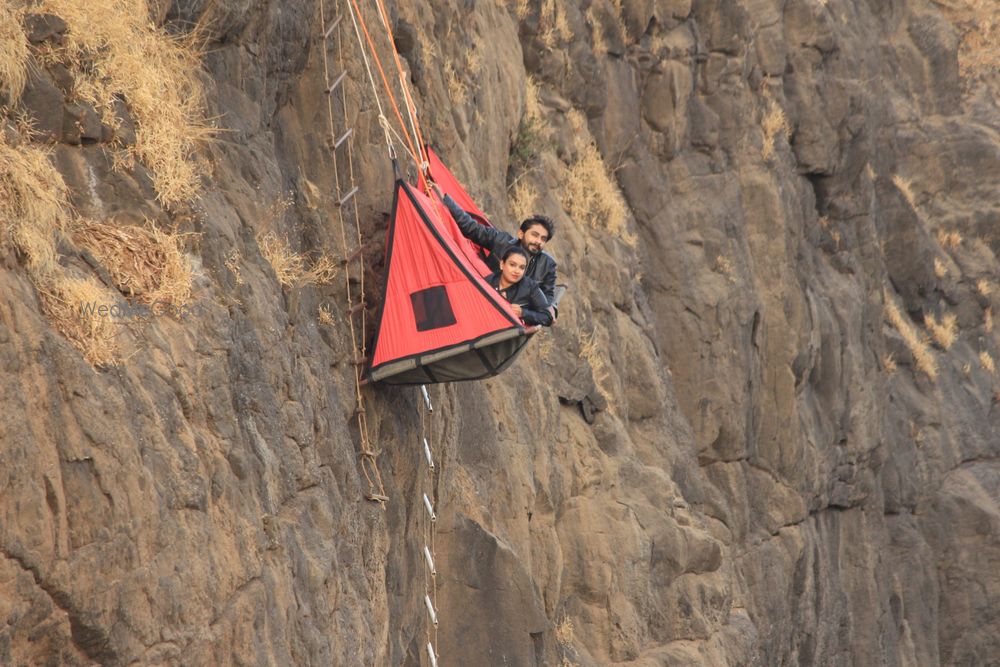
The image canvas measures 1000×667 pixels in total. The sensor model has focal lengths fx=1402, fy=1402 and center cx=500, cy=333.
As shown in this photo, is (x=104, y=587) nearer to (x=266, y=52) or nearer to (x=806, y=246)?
(x=266, y=52)

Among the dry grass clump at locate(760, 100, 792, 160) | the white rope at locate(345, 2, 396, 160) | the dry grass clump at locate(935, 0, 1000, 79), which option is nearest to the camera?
the white rope at locate(345, 2, 396, 160)

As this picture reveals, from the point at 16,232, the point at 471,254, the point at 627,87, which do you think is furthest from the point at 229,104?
the point at 627,87

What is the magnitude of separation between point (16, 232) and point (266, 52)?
362cm

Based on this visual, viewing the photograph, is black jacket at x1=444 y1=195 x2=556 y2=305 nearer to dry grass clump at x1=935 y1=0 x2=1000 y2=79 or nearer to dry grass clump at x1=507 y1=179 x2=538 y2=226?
dry grass clump at x1=507 y1=179 x2=538 y2=226

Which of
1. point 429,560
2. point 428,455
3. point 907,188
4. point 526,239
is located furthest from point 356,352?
point 907,188

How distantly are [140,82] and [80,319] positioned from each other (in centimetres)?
202

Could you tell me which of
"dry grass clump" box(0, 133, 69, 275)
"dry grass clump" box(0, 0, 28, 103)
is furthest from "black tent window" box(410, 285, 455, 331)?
"dry grass clump" box(0, 0, 28, 103)

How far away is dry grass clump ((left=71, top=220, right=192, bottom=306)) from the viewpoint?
7574 mm

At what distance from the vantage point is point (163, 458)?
722cm

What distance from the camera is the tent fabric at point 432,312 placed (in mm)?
9719

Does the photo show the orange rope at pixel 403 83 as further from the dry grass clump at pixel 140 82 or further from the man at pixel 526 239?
the dry grass clump at pixel 140 82

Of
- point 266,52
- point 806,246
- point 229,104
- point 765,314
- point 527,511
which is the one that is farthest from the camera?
point 806,246

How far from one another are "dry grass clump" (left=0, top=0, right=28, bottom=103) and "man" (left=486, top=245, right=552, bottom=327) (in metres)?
4.01

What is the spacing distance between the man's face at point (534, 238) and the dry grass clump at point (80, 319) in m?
4.51
